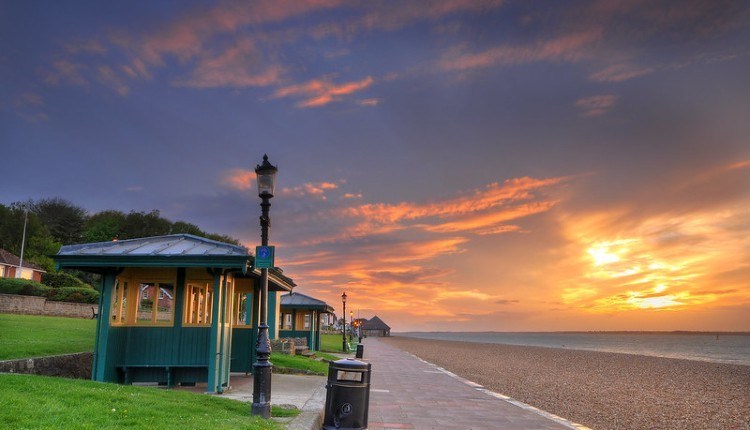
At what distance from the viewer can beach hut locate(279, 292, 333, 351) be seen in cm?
3516

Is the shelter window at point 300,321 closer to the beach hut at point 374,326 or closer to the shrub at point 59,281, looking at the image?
the shrub at point 59,281

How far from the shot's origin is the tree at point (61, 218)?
8581cm

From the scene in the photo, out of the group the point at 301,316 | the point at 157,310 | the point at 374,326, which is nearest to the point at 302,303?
the point at 301,316

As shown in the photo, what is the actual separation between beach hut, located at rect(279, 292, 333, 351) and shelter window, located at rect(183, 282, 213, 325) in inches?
785

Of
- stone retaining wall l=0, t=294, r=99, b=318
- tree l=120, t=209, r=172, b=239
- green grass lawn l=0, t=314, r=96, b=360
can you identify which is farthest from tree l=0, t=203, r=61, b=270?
green grass lawn l=0, t=314, r=96, b=360

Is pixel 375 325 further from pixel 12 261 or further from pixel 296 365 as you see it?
pixel 296 365

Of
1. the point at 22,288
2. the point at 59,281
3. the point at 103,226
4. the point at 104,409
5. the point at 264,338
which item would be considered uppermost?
the point at 103,226

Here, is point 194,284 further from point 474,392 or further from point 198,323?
point 474,392

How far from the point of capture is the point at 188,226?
8888cm

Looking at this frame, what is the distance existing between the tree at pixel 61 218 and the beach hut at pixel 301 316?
61.3m

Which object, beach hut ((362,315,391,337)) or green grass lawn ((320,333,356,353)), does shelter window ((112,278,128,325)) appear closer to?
green grass lawn ((320,333,356,353))

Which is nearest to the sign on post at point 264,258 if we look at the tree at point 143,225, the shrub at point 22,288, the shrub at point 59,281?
the shrub at point 22,288

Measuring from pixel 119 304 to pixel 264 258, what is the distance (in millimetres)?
5191

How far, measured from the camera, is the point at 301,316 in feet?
123
